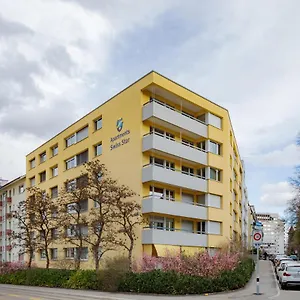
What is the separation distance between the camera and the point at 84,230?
4250cm

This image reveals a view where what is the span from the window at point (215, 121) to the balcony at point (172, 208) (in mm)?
7729

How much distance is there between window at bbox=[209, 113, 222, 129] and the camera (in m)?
42.7

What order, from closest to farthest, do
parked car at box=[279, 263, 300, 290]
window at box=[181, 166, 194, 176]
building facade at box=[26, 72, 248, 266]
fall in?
parked car at box=[279, 263, 300, 290]
building facade at box=[26, 72, 248, 266]
window at box=[181, 166, 194, 176]

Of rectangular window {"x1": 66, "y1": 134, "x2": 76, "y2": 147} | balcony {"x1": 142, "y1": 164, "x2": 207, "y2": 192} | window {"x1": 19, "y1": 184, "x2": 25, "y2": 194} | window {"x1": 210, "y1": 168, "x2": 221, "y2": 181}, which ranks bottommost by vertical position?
balcony {"x1": 142, "y1": 164, "x2": 207, "y2": 192}

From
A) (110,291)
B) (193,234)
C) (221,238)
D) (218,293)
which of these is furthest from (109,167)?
(218,293)

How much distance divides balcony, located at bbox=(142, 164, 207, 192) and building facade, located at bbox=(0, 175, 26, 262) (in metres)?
33.0

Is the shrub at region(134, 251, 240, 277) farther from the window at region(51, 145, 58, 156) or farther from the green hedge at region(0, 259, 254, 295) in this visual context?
the window at region(51, 145, 58, 156)

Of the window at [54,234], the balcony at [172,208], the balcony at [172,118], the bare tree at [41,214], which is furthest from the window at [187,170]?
the window at [54,234]

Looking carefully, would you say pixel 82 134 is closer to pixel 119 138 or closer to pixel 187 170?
pixel 119 138

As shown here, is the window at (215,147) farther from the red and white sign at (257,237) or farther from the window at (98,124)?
the red and white sign at (257,237)

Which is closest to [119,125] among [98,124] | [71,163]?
[98,124]

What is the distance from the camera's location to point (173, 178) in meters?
36.9

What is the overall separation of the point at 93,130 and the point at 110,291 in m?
20.8

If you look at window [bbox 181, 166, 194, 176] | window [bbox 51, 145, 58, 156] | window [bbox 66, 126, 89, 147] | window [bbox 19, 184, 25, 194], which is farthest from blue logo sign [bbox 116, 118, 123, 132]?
window [bbox 19, 184, 25, 194]
